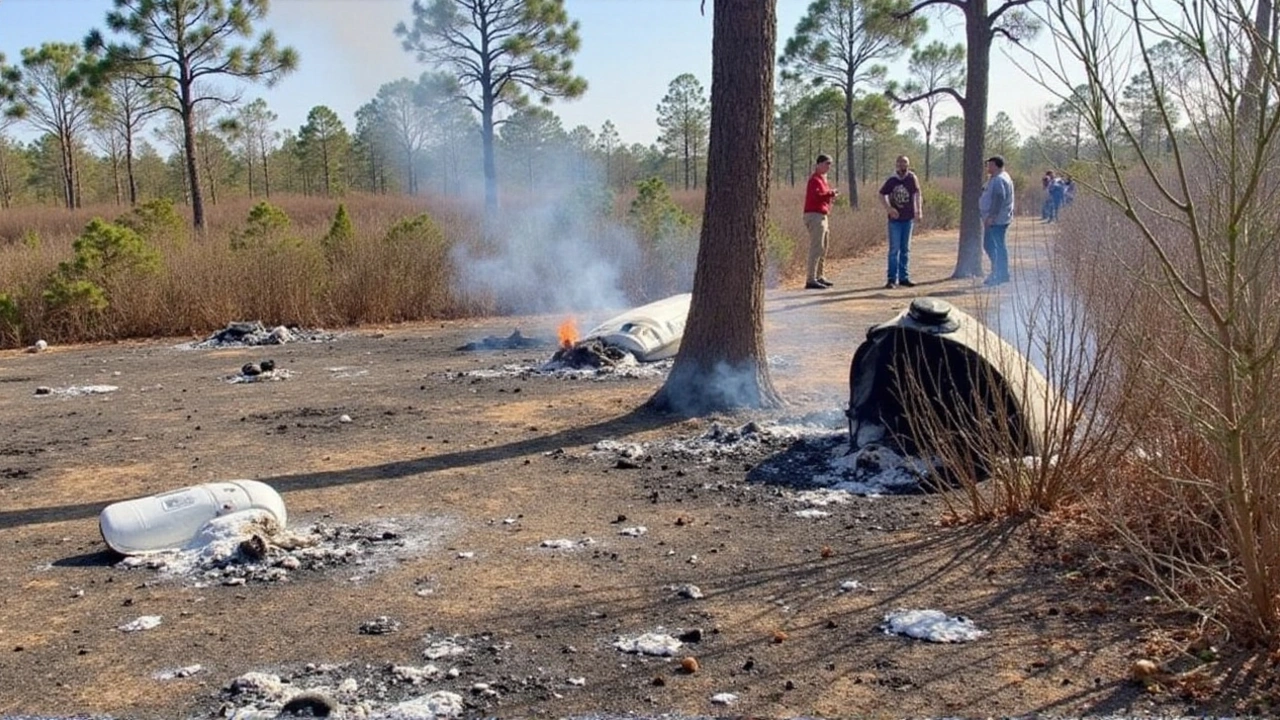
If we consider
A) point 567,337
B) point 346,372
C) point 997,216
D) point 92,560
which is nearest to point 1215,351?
point 92,560

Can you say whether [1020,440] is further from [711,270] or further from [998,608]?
[711,270]

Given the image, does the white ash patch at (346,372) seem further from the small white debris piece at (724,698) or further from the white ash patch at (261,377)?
the small white debris piece at (724,698)

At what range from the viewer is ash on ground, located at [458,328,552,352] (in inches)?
439

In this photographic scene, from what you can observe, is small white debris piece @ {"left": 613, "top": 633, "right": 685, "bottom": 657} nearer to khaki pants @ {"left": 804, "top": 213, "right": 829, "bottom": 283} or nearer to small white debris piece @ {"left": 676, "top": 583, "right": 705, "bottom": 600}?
small white debris piece @ {"left": 676, "top": 583, "right": 705, "bottom": 600}

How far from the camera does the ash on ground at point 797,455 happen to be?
538 cm

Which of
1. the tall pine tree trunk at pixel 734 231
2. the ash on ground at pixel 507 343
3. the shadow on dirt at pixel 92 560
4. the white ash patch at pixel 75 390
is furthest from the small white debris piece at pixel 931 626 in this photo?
the white ash patch at pixel 75 390

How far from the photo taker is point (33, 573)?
4465 mm

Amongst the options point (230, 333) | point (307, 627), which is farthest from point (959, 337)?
point (230, 333)

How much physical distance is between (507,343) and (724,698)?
8453 mm

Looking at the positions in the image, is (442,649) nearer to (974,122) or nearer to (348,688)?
(348,688)

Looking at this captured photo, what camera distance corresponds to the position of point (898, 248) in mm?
15172

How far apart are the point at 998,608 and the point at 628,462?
272cm

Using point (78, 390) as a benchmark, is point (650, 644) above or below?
below

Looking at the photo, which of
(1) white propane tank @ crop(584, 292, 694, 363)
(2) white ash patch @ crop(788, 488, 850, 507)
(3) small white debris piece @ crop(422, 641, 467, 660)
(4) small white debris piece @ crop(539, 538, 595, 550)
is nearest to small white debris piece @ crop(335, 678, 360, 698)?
(3) small white debris piece @ crop(422, 641, 467, 660)
